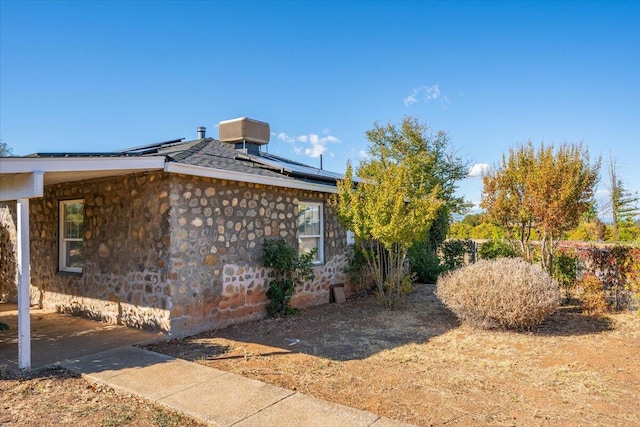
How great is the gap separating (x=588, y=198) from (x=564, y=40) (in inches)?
162

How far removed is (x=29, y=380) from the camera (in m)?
4.57

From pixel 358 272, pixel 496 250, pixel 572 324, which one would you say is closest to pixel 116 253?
pixel 358 272

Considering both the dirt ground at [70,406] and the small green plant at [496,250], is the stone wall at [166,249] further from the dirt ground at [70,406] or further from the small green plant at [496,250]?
the small green plant at [496,250]

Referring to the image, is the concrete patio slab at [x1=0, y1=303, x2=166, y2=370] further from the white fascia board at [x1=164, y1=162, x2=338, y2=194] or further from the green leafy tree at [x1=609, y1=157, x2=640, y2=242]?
the green leafy tree at [x1=609, y1=157, x2=640, y2=242]

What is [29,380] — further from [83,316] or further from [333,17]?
[333,17]

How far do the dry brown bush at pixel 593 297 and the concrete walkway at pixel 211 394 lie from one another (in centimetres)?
677

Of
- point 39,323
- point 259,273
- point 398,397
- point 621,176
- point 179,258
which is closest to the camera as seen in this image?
point 398,397

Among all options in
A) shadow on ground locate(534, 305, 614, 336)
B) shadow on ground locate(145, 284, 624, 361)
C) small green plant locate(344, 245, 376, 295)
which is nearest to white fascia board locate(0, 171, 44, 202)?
shadow on ground locate(145, 284, 624, 361)

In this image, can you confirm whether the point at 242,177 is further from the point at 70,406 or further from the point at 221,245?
the point at 70,406

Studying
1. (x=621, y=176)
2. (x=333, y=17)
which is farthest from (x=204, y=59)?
(x=621, y=176)

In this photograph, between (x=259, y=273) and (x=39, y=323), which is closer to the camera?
(x=39, y=323)

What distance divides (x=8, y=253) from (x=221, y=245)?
6512 mm

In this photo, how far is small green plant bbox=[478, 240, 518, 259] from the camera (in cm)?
1146

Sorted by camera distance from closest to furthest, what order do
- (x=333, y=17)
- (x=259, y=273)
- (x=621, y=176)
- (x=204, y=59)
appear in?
1. (x=259, y=273)
2. (x=333, y=17)
3. (x=204, y=59)
4. (x=621, y=176)
